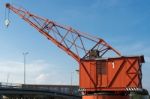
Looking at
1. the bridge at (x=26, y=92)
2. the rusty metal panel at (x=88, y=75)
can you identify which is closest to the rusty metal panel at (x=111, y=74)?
the rusty metal panel at (x=88, y=75)

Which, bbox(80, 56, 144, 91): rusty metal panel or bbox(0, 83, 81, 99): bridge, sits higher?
bbox(80, 56, 144, 91): rusty metal panel

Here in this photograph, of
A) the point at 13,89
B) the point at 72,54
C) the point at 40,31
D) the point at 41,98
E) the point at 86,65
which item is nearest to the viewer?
the point at 86,65

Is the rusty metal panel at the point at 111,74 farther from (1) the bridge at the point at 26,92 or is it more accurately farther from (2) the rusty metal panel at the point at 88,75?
(1) the bridge at the point at 26,92

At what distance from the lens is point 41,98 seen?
138 m

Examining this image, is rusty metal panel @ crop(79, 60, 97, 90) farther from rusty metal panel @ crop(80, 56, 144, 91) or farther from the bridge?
the bridge

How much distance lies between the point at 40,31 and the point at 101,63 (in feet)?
48.0

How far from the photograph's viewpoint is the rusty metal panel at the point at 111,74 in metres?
46.2

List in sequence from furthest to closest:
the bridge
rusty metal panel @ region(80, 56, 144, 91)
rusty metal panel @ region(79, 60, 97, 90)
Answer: the bridge → rusty metal panel @ region(79, 60, 97, 90) → rusty metal panel @ region(80, 56, 144, 91)

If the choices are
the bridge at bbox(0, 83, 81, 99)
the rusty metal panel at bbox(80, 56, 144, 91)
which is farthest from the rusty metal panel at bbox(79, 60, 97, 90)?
the bridge at bbox(0, 83, 81, 99)

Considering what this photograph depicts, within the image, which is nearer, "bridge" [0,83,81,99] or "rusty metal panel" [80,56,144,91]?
"rusty metal panel" [80,56,144,91]

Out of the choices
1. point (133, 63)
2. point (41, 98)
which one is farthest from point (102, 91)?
point (41, 98)

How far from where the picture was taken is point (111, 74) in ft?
155

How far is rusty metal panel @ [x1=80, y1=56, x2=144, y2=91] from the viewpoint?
46.2 metres

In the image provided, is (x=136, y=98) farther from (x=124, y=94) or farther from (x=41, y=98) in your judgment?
(x=41, y=98)
